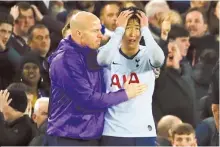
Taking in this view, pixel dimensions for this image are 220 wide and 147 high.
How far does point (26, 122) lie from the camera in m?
9.89

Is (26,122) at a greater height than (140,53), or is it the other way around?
(140,53)

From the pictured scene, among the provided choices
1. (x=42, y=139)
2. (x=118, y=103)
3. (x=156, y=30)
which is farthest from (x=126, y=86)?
(x=156, y=30)

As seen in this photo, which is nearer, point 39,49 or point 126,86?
point 126,86

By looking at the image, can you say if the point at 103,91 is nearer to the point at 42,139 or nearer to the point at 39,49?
the point at 42,139

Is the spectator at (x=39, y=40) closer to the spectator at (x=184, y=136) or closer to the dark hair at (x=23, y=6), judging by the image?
the dark hair at (x=23, y=6)

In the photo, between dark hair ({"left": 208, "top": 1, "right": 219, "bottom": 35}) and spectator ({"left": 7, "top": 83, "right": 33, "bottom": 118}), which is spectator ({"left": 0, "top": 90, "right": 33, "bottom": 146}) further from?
dark hair ({"left": 208, "top": 1, "right": 219, "bottom": 35})

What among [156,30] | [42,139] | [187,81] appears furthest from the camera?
[156,30]

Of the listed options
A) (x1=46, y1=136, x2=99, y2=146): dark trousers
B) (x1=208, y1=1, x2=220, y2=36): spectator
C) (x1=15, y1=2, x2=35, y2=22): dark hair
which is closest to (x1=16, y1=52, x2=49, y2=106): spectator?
(x1=15, y1=2, x2=35, y2=22): dark hair

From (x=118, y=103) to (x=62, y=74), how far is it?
488 millimetres

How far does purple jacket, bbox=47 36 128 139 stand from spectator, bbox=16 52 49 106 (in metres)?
2.73

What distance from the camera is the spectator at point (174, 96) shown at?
34.8ft

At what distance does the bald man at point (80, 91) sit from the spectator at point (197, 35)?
4004 mm

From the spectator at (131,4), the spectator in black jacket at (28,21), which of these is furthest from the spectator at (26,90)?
the spectator at (131,4)

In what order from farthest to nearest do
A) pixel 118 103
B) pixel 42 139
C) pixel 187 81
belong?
pixel 187 81 < pixel 42 139 < pixel 118 103
